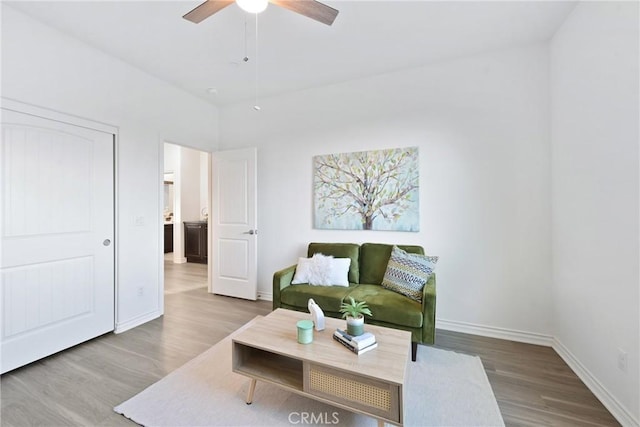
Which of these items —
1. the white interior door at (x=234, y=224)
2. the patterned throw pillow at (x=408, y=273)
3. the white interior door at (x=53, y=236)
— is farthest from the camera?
the white interior door at (x=234, y=224)

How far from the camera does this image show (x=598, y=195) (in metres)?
1.84

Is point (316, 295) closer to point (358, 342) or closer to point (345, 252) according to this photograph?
point (345, 252)

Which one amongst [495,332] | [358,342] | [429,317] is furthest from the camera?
[495,332]

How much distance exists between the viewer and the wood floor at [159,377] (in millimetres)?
1642

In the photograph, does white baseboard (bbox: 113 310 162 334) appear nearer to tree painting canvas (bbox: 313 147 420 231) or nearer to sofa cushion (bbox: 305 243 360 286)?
sofa cushion (bbox: 305 243 360 286)

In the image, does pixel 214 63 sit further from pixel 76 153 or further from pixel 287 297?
pixel 287 297

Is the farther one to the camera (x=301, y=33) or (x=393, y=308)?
(x=301, y=33)

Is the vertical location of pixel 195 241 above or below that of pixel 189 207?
below

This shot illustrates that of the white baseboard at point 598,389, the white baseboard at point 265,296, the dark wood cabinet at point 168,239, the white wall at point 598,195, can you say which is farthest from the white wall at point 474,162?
the dark wood cabinet at point 168,239

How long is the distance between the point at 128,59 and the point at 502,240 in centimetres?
406

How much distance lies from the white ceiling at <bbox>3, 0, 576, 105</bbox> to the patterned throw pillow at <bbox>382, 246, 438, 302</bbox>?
1947 millimetres

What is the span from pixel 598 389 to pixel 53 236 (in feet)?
13.6

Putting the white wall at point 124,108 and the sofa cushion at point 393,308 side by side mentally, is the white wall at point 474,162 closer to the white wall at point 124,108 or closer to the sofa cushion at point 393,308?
the sofa cushion at point 393,308

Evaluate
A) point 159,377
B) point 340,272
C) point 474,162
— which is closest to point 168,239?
point 159,377
